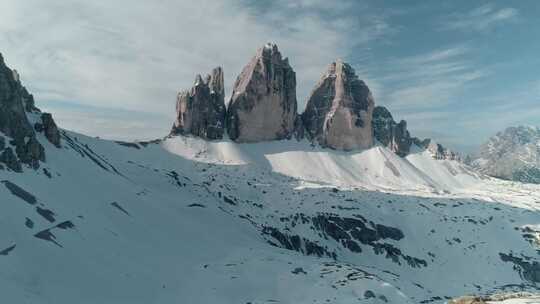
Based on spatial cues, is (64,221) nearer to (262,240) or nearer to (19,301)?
(19,301)

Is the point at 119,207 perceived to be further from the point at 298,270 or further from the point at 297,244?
the point at 297,244

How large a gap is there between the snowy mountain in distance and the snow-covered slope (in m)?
0.36

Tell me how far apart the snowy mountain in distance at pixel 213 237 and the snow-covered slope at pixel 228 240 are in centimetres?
36

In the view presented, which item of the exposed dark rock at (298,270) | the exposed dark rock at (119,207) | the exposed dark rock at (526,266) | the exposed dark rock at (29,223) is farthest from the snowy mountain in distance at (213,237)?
the exposed dark rock at (298,270)

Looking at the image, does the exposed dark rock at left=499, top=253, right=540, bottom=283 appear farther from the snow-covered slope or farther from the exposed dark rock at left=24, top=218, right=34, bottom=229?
the exposed dark rock at left=24, top=218, right=34, bottom=229

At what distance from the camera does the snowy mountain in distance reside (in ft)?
222

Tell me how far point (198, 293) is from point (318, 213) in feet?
314

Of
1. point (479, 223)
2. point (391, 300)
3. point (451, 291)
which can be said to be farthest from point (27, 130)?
point (479, 223)

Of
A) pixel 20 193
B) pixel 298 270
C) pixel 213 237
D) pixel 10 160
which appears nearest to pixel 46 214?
pixel 20 193

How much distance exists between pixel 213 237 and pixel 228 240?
4.36m

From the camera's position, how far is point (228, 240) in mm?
112125

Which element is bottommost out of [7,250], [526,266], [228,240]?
[526,266]

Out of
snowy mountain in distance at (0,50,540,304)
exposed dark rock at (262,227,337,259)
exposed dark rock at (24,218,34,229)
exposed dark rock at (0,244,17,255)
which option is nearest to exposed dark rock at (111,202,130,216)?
snowy mountain in distance at (0,50,540,304)

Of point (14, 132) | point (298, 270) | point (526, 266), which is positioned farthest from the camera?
point (526, 266)
